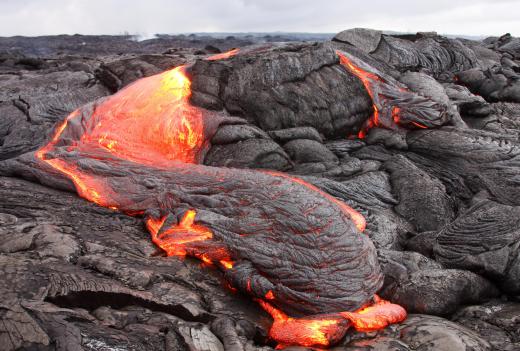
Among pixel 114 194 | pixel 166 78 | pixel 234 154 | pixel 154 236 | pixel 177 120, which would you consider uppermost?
pixel 166 78

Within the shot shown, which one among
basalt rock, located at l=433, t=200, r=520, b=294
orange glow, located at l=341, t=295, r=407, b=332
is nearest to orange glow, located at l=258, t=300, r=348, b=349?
orange glow, located at l=341, t=295, r=407, b=332

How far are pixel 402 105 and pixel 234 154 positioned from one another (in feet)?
11.2

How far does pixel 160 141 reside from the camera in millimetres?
7164

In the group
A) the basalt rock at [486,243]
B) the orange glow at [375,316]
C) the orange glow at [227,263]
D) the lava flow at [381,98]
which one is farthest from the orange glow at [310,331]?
the lava flow at [381,98]

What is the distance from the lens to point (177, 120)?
722 cm

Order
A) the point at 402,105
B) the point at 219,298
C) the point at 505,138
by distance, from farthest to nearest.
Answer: the point at 402,105, the point at 505,138, the point at 219,298

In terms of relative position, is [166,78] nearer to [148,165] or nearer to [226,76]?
[226,76]

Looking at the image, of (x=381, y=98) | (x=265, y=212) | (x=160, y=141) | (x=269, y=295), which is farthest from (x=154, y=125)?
(x=381, y=98)

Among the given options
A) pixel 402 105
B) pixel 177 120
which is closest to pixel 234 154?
pixel 177 120

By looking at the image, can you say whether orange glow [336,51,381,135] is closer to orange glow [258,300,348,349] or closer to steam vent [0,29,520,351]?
steam vent [0,29,520,351]

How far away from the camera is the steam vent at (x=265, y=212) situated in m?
4.06

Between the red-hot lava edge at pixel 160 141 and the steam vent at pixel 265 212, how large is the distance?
1.2 inches

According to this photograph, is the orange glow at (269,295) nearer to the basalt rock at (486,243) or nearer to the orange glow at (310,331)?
the orange glow at (310,331)

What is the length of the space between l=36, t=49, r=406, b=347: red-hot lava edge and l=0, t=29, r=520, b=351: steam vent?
30 millimetres
